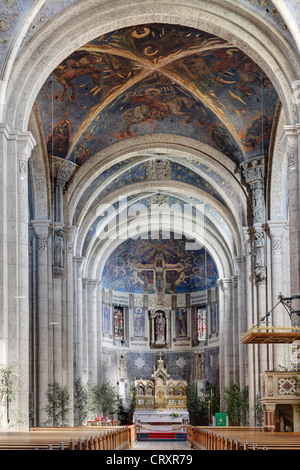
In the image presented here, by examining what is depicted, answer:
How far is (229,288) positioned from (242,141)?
39.0 feet

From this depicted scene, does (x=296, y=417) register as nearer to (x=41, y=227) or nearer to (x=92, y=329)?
(x=41, y=227)

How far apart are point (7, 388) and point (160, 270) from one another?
90.2 feet

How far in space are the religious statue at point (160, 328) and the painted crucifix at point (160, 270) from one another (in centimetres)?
76

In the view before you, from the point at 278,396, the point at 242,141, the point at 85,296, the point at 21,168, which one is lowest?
the point at 278,396

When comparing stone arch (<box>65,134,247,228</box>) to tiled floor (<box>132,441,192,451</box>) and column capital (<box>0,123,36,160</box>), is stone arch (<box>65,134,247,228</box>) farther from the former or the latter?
column capital (<box>0,123,36,160</box>)

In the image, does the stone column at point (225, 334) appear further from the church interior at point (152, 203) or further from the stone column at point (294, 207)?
the stone column at point (294, 207)

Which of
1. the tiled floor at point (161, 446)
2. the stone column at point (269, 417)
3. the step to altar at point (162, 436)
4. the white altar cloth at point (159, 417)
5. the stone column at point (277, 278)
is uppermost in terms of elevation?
the stone column at point (277, 278)

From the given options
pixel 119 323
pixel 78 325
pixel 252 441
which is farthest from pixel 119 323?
pixel 252 441

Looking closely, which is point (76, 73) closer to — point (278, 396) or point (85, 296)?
point (278, 396)

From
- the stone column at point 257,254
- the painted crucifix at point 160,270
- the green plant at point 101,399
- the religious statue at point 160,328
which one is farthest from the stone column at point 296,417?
the religious statue at point 160,328

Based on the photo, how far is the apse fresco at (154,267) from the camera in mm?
40094

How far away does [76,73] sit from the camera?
21.7 m
